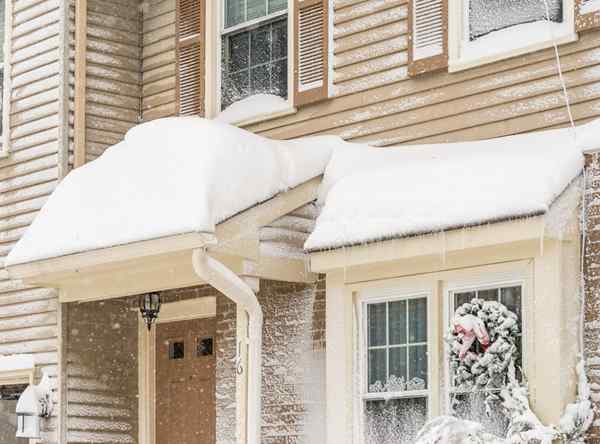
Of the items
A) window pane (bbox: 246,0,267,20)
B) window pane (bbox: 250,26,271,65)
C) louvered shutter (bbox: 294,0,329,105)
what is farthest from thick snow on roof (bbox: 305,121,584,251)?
window pane (bbox: 246,0,267,20)

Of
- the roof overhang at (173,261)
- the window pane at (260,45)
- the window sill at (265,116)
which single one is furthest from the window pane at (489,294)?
the window pane at (260,45)

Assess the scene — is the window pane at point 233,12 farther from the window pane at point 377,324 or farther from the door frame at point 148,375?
the window pane at point 377,324

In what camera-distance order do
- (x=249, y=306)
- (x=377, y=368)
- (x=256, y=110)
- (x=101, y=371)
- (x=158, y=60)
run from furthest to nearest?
1. (x=158, y=60)
2. (x=101, y=371)
3. (x=256, y=110)
4. (x=249, y=306)
5. (x=377, y=368)

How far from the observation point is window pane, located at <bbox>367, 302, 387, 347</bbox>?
31.9ft

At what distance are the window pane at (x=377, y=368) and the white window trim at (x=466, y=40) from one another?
7.44ft

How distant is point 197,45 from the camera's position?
12.5 metres

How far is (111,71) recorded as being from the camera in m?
12.9

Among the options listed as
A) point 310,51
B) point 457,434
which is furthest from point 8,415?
point 457,434

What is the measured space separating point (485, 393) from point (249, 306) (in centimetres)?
201

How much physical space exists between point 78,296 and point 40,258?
2.46 feet

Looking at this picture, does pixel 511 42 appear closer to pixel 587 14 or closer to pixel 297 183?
pixel 587 14

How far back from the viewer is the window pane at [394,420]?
945 centimetres

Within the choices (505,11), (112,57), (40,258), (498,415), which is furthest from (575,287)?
(112,57)

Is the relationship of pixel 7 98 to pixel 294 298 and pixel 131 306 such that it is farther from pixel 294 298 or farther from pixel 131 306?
pixel 294 298
